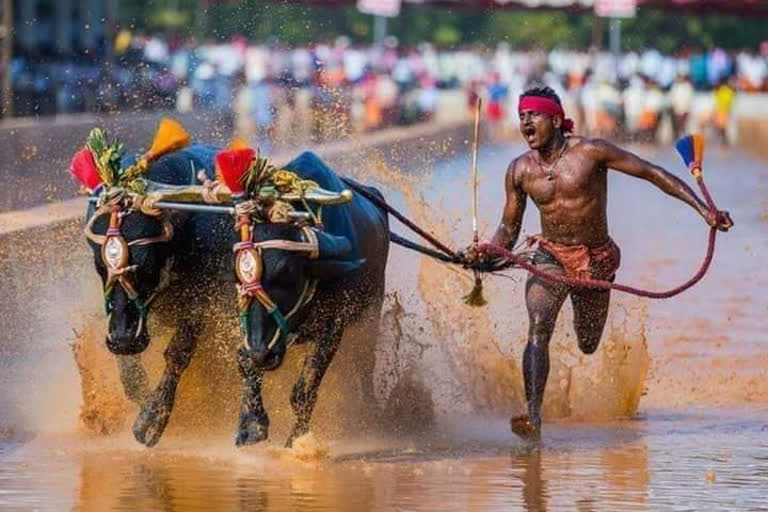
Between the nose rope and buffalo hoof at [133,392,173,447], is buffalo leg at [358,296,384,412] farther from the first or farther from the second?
the nose rope

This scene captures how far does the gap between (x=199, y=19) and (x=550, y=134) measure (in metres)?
56.6

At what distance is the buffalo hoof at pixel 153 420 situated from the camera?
11.0m

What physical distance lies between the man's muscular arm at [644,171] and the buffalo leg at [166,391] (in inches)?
82.4

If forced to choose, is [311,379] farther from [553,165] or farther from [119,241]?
[553,165]

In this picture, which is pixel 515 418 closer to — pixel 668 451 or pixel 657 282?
pixel 668 451

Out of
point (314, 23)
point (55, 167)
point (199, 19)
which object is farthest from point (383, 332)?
point (314, 23)

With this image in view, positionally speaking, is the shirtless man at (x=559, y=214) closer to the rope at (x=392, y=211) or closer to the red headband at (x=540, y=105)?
the red headband at (x=540, y=105)

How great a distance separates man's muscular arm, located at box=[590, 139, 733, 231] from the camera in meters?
11.3

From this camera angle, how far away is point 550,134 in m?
11.6

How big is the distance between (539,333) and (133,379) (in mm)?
1930

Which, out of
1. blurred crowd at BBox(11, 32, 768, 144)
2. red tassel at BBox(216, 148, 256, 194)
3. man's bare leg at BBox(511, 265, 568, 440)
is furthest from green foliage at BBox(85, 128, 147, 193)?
blurred crowd at BBox(11, 32, 768, 144)

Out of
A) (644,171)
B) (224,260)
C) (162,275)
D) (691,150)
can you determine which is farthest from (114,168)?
(691,150)

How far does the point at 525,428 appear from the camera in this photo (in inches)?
443

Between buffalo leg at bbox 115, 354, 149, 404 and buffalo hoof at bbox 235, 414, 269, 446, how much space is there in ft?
2.93
